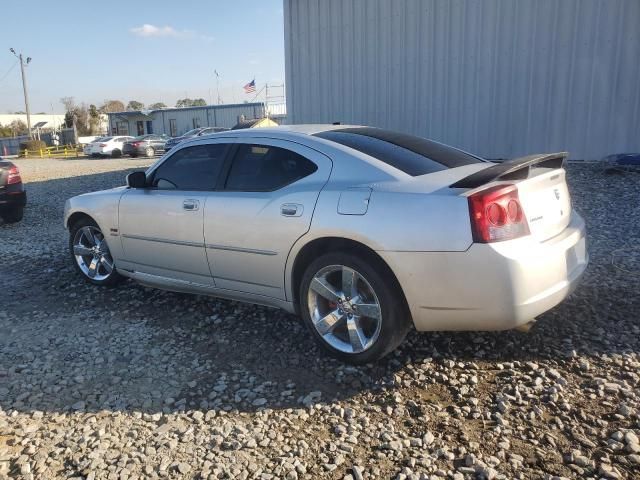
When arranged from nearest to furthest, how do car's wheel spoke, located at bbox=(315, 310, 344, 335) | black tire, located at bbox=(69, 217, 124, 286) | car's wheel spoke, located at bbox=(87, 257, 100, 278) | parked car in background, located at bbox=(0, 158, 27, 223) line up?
1. car's wheel spoke, located at bbox=(315, 310, 344, 335)
2. black tire, located at bbox=(69, 217, 124, 286)
3. car's wheel spoke, located at bbox=(87, 257, 100, 278)
4. parked car in background, located at bbox=(0, 158, 27, 223)

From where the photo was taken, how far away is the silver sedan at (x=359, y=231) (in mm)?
2961

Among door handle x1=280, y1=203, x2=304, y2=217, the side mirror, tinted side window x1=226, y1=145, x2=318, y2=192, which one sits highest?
tinted side window x1=226, y1=145, x2=318, y2=192

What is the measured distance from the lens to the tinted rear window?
3.52 meters

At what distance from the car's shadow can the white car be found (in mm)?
29774

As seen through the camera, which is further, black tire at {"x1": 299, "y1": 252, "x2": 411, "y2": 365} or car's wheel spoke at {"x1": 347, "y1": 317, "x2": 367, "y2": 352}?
car's wheel spoke at {"x1": 347, "y1": 317, "x2": 367, "y2": 352}

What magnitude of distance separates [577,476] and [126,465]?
2065 mm

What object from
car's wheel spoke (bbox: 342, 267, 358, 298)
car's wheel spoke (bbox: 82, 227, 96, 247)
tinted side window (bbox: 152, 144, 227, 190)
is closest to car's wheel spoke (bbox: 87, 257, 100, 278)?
car's wheel spoke (bbox: 82, 227, 96, 247)

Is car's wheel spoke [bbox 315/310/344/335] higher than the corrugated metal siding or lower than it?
lower

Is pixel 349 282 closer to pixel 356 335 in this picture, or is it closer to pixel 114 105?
pixel 356 335

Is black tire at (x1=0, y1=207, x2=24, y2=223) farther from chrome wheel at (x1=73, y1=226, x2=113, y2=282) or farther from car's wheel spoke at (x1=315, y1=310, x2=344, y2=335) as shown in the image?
car's wheel spoke at (x1=315, y1=310, x2=344, y2=335)

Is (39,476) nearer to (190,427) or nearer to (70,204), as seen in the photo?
(190,427)

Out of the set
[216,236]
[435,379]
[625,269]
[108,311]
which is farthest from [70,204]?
[625,269]

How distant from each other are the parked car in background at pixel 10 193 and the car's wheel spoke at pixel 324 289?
23.0 feet

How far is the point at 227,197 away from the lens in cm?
396
